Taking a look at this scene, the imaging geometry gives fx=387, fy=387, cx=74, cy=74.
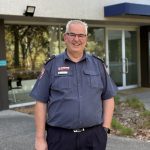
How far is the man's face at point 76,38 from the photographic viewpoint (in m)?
2.88

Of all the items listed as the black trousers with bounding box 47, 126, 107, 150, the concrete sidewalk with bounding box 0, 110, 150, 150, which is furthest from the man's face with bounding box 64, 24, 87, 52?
the concrete sidewalk with bounding box 0, 110, 150, 150

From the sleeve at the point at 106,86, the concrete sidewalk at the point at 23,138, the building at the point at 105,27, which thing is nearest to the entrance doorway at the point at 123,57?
the building at the point at 105,27

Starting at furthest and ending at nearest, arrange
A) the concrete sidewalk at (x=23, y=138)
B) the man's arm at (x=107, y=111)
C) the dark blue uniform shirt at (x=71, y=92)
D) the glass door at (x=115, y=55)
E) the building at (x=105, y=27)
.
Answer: the glass door at (x=115, y=55) < the building at (x=105, y=27) < the concrete sidewalk at (x=23, y=138) < the man's arm at (x=107, y=111) < the dark blue uniform shirt at (x=71, y=92)

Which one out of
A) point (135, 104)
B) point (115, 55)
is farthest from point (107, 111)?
point (115, 55)

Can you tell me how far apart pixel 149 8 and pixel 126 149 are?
6.78m

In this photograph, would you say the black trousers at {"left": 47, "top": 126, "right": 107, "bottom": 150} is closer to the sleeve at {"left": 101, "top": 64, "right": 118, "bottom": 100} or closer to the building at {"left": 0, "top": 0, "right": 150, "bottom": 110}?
the sleeve at {"left": 101, "top": 64, "right": 118, "bottom": 100}

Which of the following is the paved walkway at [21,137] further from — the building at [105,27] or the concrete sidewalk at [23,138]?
the building at [105,27]

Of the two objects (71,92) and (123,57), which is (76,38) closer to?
(71,92)

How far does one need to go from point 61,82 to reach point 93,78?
0.83 feet

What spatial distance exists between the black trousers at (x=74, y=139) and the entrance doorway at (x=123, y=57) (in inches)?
415

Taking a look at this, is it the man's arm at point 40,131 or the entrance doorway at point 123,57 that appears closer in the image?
the man's arm at point 40,131

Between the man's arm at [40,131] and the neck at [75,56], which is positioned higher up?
the neck at [75,56]

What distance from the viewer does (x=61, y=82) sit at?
2.88 metres

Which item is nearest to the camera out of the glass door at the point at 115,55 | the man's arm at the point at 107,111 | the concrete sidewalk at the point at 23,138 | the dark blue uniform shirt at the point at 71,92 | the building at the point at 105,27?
the dark blue uniform shirt at the point at 71,92
